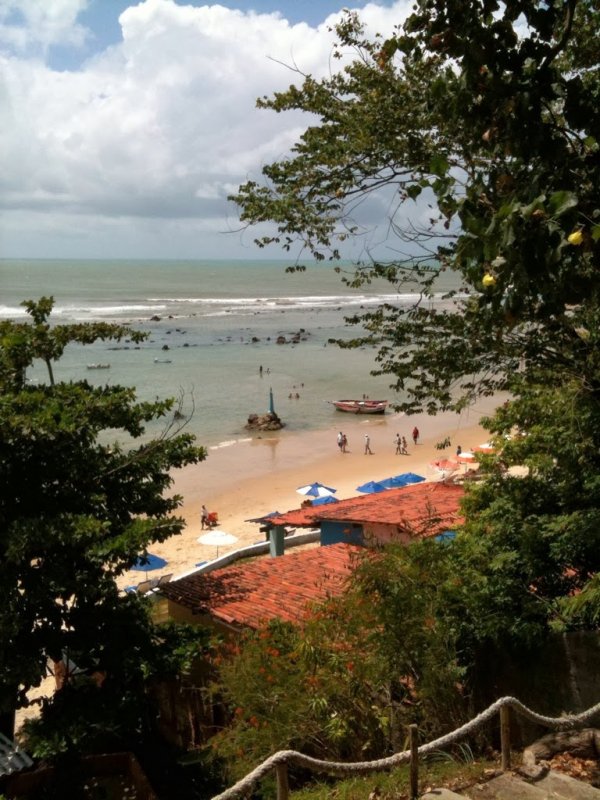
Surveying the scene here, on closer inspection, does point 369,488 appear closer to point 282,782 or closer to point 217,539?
point 217,539

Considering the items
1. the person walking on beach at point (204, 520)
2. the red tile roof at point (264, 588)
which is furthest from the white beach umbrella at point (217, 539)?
the red tile roof at point (264, 588)

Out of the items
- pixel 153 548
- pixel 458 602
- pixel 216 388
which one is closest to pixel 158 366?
pixel 216 388

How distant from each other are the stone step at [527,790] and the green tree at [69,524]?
4449 millimetres

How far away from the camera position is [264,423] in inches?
1534

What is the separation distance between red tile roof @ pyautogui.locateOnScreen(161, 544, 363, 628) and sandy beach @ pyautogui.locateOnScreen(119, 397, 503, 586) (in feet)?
24.1

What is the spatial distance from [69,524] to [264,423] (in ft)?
101

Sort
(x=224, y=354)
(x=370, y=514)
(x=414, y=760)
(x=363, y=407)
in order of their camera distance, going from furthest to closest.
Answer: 1. (x=224, y=354)
2. (x=363, y=407)
3. (x=370, y=514)
4. (x=414, y=760)

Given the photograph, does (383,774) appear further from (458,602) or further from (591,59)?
(591,59)

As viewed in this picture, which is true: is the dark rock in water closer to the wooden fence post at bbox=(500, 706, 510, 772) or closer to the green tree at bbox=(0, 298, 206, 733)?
the green tree at bbox=(0, 298, 206, 733)

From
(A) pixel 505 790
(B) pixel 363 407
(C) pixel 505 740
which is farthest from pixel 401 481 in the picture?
(A) pixel 505 790

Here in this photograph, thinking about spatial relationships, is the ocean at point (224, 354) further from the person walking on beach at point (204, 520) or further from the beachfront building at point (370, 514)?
the beachfront building at point (370, 514)

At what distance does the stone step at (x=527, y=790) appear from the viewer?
5.09m

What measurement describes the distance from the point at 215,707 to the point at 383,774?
174 inches

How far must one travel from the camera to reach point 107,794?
9.10m
